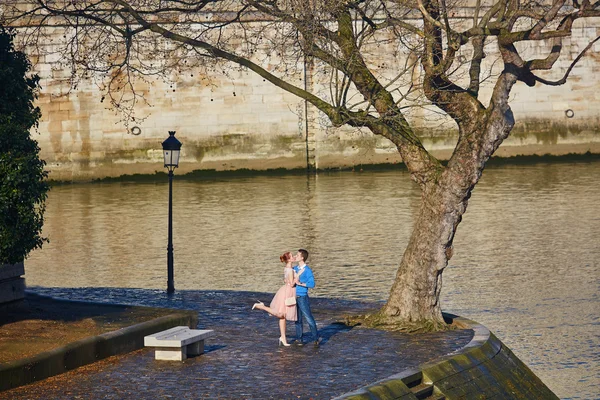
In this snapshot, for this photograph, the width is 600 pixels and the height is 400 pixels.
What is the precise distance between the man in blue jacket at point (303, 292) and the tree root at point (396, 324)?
58.3 inches

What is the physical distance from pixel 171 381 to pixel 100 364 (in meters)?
1.19

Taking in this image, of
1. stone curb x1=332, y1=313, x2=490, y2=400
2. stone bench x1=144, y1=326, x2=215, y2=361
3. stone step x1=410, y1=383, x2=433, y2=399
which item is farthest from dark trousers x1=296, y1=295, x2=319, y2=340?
stone step x1=410, y1=383, x2=433, y2=399

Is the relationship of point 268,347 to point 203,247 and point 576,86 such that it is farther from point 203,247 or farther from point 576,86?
point 576,86

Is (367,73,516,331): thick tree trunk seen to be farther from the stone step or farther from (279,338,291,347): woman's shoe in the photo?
the stone step

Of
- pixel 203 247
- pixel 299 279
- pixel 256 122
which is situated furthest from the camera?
pixel 256 122

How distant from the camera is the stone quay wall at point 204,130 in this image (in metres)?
43.8

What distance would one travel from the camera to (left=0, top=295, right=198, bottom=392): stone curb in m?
12.8

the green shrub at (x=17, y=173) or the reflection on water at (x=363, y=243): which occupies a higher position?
the green shrub at (x=17, y=173)

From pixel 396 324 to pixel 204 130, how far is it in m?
28.5

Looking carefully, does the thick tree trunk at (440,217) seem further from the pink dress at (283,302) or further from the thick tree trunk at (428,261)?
the pink dress at (283,302)

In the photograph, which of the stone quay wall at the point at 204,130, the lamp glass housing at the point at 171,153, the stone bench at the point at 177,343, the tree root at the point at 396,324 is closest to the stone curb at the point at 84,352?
the stone bench at the point at 177,343

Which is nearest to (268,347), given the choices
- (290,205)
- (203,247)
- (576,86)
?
(203,247)

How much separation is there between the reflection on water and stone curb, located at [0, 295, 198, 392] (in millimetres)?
4855

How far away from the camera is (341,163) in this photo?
44.8 meters
